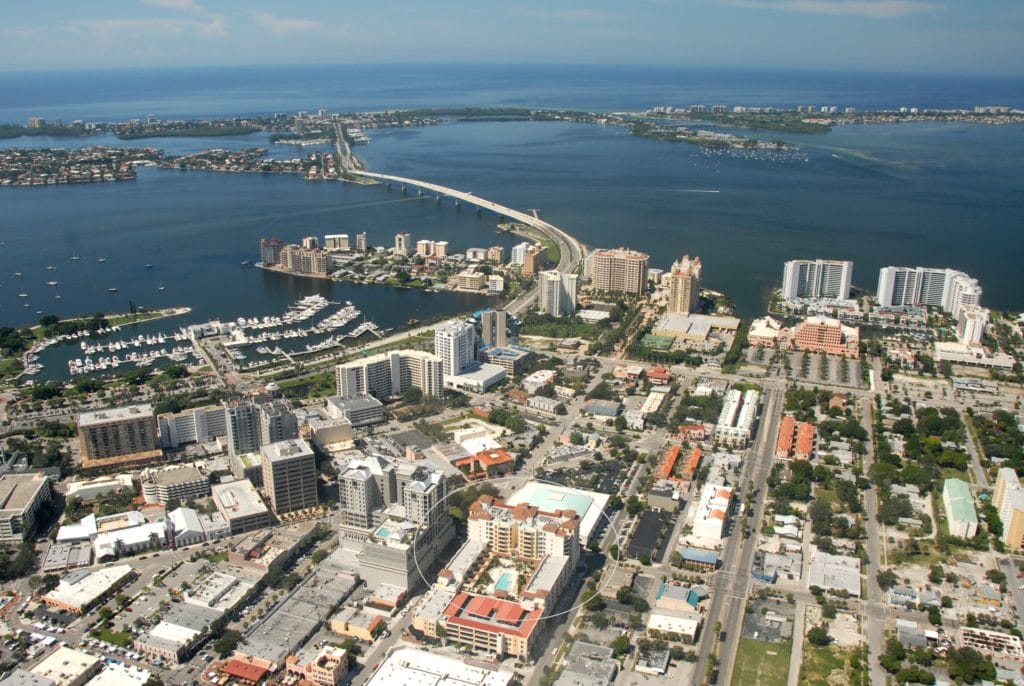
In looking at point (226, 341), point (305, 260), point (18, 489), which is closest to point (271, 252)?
point (305, 260)

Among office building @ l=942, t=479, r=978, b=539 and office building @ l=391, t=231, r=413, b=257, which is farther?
office building @ l=391, t=231, r=413, b=257

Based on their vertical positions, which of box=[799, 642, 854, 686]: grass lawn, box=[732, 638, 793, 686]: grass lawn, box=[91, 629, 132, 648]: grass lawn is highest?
box=[799, 642, 854, 686]: grass lawn

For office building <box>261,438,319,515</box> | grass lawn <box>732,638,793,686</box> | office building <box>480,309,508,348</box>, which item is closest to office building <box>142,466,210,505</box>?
office building <box>261,438,319,515</box>

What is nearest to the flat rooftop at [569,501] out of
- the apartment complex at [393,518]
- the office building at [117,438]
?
the apartment complex at [393,518]

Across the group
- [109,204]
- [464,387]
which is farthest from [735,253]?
[109,204]

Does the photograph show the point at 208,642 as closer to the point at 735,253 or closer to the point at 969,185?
the point at 735,253

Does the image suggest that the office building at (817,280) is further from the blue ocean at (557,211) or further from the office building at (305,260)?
the office building at (305,260)

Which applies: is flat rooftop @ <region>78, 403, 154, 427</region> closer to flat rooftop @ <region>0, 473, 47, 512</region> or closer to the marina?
flat rooftop @ <region>0, 473, 47, 512</region>
